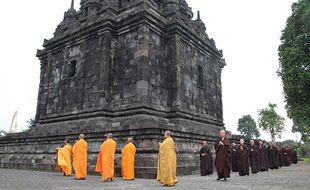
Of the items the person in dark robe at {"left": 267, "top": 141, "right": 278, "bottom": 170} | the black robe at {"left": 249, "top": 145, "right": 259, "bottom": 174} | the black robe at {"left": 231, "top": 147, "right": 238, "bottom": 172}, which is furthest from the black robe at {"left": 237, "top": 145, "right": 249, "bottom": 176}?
Result: the person in dark robe at {"left": 267, "top": 141, "right": 278, "bottom": 170}

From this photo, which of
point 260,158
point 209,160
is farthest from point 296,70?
point 209,160

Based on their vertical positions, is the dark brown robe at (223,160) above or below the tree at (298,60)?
below

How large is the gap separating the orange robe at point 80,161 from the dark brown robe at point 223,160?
467 centimetres

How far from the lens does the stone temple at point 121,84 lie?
43.7 ft

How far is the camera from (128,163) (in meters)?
9.55

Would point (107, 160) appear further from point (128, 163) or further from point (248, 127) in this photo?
point (248, 127)

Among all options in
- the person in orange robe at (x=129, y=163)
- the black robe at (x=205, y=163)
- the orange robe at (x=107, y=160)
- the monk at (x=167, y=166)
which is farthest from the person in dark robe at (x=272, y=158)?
the orange robe at (x=107, y=160)

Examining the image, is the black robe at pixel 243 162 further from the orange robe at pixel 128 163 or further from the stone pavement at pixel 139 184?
the orange robe at pixel 128 163

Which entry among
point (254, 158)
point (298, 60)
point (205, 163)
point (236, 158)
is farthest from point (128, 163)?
point (298, 60)

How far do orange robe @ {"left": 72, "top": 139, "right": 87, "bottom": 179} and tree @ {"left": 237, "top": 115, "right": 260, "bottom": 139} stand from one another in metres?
66.4

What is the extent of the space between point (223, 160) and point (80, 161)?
16.6 ft

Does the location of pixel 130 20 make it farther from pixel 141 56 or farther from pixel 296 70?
pixel 296 70

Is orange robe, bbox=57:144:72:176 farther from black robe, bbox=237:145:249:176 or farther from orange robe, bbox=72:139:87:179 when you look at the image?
black robe, bbox=237:145:249:176

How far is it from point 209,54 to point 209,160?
9231 millimetres
